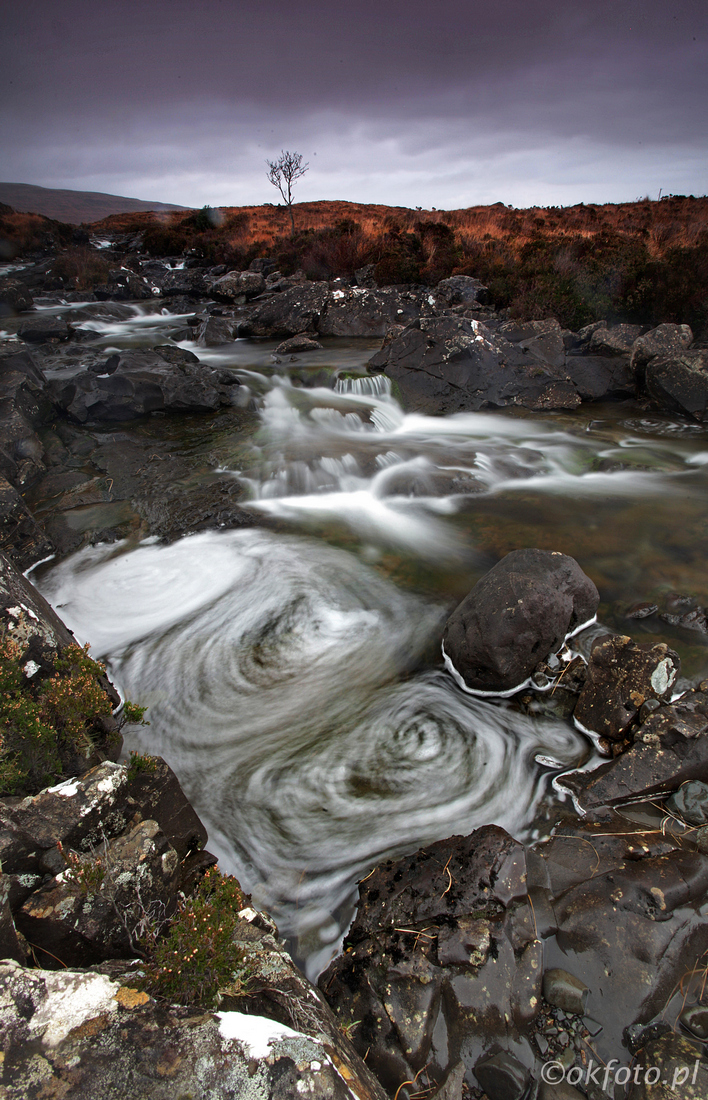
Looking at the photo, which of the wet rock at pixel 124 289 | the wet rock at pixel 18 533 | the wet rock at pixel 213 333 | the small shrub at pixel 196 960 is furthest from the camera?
the wet rock at pixel 124 289

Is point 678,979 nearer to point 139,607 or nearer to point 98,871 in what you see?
point 98,871

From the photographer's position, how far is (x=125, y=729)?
5148 millimetres

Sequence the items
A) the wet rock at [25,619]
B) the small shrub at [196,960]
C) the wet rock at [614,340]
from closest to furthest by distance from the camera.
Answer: the small shrub at [196,960], the wet rock at [25,619], the wet rock at [614,340]

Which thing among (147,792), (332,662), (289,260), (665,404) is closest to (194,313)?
(289,260)

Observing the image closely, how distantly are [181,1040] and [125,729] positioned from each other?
Answer: 12.3ft

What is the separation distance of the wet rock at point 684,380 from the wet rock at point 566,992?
38.6ft

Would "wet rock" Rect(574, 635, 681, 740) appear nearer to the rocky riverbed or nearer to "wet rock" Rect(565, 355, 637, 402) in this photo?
the rocky riverbed

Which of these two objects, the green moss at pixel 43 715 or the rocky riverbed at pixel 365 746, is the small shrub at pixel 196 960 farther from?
the green moss at pixel 43 715

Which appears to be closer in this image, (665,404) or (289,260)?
(665,404)

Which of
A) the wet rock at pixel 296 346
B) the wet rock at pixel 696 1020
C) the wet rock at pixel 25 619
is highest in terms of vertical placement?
the wet rock at pixel 296 346

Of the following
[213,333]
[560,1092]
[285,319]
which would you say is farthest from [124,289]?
[560,1092]

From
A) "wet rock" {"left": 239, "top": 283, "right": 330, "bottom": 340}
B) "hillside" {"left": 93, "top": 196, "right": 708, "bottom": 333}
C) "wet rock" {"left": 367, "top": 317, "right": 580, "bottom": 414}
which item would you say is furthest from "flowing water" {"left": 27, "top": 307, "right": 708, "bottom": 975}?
"wet rock" {"left": 239, "top": 283, "right": 330, "bottom": 340}

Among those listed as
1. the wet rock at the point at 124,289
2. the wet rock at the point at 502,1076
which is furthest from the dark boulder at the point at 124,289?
the wet rock at the point at 502,1076

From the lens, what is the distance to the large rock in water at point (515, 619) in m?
5.04
